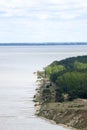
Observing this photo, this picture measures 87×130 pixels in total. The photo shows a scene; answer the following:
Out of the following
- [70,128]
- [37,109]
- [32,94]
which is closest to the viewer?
[70,128]

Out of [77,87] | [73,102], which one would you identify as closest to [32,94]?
[77,87]

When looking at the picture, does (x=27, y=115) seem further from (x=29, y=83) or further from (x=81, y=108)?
(x=29, y=83)

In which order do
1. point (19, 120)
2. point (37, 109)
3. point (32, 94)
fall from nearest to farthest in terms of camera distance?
1. point (19, 120)
2. point (37, 109)
3. point (32, 94)

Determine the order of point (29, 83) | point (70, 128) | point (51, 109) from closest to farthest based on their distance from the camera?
point (70, 128) < point (51, 109) < point (29, 83)

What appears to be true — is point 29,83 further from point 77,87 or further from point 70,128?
point 70,128

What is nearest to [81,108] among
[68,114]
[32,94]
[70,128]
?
[68,114]

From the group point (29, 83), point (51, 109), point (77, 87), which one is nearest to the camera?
point (51, 109)

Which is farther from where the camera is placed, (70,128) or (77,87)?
(77,87)

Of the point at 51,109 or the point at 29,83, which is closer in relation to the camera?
the point at 51,109

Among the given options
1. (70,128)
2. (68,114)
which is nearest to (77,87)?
(68,114)
